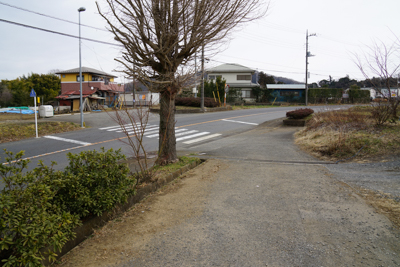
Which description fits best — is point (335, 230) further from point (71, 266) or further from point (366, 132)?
point (366, 132)

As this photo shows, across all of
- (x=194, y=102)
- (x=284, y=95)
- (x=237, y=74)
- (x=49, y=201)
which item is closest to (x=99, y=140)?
(x=49, y=201)

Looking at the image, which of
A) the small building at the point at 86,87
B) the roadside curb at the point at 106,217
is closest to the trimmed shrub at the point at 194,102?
the small building at the point at 86,87

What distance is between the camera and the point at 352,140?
9.48 meters

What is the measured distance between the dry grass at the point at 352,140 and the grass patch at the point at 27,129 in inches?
562

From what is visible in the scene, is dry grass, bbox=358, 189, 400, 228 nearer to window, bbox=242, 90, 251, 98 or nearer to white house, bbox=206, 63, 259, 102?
window, bbox=242, 90, 251, 98

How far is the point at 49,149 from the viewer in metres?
12.2

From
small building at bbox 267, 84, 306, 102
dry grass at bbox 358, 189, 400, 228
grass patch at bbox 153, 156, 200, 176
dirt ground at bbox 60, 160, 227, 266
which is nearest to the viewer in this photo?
dirt ground at bbox 60, 160, 227, 266

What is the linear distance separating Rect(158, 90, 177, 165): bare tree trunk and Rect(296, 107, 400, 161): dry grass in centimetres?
496

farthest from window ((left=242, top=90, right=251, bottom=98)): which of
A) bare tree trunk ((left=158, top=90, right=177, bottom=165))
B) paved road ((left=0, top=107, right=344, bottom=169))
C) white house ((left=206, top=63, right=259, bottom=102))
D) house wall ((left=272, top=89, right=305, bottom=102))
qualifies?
bare tree trunk ((left=158, top=90, right=177, bottom=165))

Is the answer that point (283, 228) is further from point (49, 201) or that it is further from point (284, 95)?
point (284, 95)

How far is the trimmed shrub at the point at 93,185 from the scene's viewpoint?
12.7 feet

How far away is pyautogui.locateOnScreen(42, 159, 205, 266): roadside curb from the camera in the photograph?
144 inches

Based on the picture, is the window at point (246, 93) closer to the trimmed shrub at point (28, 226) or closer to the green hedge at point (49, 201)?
the green hedge at point (49, 201)

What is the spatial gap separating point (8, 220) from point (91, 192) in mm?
1495
